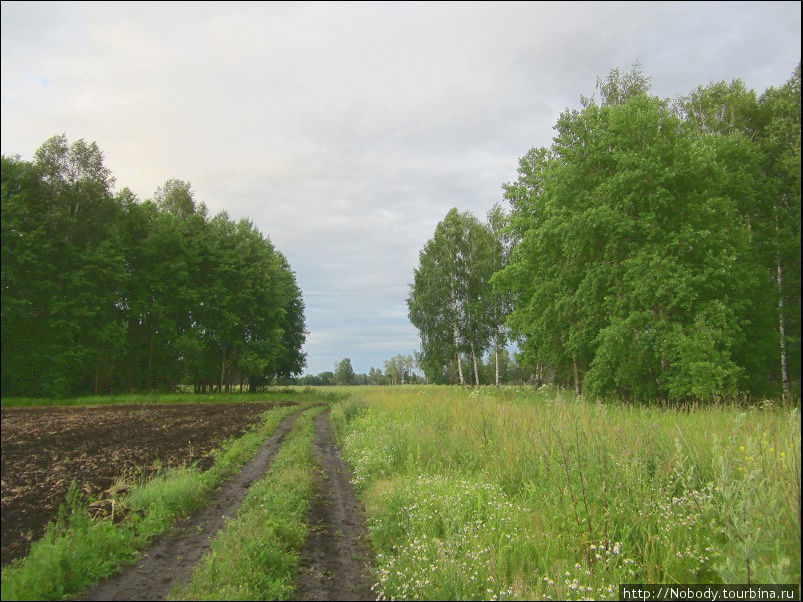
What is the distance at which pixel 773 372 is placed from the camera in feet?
57.2

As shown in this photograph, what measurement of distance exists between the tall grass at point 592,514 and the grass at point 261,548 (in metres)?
1.12

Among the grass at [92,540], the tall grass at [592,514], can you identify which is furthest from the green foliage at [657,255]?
the grass at [92,540]

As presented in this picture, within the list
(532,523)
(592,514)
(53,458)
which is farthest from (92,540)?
(592,514)

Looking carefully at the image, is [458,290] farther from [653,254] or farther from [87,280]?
[87,280]

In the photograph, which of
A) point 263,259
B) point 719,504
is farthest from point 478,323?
point 719,504

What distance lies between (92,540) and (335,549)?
3161 millimetres

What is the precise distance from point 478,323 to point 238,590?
34722 millimetres

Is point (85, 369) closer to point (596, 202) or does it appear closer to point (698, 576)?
point (698, 576)

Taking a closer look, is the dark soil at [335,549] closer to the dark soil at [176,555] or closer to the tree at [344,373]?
the dark soil at [176,555]

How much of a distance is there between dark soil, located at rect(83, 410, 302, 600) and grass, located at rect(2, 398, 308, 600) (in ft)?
0.48

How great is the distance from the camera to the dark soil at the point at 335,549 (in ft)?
16.1

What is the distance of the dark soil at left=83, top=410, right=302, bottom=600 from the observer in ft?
13.1

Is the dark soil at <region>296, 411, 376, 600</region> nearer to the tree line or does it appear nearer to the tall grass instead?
the tall grass

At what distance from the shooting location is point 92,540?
3.91 m
